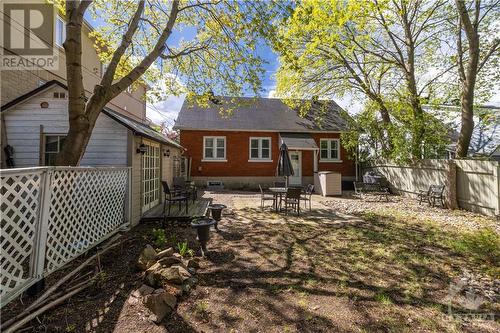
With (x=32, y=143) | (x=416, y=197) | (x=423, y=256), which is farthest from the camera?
(x=416, y=197)

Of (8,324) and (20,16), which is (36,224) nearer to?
(8,324)

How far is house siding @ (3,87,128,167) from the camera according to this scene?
6977 millimetres

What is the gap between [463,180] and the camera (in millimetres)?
9703

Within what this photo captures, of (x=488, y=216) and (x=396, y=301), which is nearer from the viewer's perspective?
(x=396, y=301)

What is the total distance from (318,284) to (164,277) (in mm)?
2404

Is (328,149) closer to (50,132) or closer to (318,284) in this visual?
(318,284)

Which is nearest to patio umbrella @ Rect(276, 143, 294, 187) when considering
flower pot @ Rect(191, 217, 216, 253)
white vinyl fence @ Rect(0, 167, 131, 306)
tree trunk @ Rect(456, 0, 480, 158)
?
flower pot @ Rect(191, 217, 216, 253)

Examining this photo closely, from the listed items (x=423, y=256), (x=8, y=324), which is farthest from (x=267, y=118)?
(x=8, y=324)

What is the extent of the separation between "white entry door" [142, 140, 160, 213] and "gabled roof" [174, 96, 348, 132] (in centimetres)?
695

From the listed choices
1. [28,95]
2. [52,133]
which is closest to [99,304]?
[52,133]

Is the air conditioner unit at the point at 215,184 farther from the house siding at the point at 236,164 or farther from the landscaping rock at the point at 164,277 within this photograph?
the landscaping rock at the point at 164,277

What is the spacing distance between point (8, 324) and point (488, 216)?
1232cm

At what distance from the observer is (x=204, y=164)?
55.4 feet

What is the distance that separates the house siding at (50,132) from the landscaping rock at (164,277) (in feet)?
13.8
